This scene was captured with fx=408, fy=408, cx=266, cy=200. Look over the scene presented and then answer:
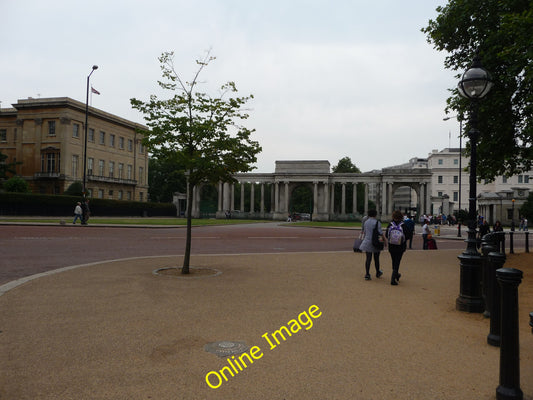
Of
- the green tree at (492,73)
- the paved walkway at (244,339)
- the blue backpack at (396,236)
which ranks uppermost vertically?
the green tree at (492,73)

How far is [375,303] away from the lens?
7488 mm

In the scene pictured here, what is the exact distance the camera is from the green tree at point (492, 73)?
13.4 meters

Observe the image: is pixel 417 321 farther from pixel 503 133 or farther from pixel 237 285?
pixel 503 133

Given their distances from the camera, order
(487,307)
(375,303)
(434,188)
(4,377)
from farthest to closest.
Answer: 1. (434,188)
2. (375,303)
3. (487,307)
4. (4,377)

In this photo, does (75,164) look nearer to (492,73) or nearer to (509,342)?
(492,73)

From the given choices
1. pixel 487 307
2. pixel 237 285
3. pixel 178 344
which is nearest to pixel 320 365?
pixel 178 344

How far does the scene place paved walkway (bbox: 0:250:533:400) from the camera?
12.8 feet

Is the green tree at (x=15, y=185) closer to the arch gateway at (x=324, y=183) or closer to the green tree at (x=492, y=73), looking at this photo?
the arch gateway at (x=324, y=183)

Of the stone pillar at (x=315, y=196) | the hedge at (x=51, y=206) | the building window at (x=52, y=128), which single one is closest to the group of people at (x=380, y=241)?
the hedge at (x=51, y=206)

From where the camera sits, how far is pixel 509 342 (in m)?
3.80

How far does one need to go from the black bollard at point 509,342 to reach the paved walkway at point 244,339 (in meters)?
0.21

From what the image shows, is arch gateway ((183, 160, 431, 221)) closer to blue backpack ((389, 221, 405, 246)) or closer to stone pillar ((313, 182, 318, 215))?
stone pillar ((313, 182, 318, 215))

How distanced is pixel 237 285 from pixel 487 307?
4752 millimetres

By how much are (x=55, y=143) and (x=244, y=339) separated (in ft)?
211
